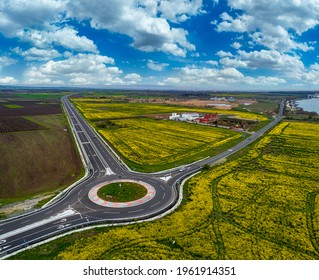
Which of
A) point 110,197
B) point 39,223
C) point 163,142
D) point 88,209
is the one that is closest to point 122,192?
point 110,197

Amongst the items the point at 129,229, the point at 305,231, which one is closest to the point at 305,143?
the point at 305,231

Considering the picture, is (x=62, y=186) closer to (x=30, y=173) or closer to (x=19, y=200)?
(x=19, y=200)

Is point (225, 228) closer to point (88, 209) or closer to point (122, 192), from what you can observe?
point (122, 192)

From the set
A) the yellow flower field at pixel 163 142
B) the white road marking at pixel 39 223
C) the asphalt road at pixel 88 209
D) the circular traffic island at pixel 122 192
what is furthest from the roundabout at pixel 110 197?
the yellow flower field at pixel 163 142

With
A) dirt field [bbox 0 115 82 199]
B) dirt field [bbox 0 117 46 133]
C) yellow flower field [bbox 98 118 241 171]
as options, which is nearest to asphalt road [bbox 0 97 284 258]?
dirt field [bbox 0 115 82 199]

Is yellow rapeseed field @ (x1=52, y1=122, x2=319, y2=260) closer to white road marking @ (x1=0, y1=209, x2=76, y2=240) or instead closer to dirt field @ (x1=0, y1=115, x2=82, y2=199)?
white road marking @ (x1=0, y1=209, x2=76, y2=240)
